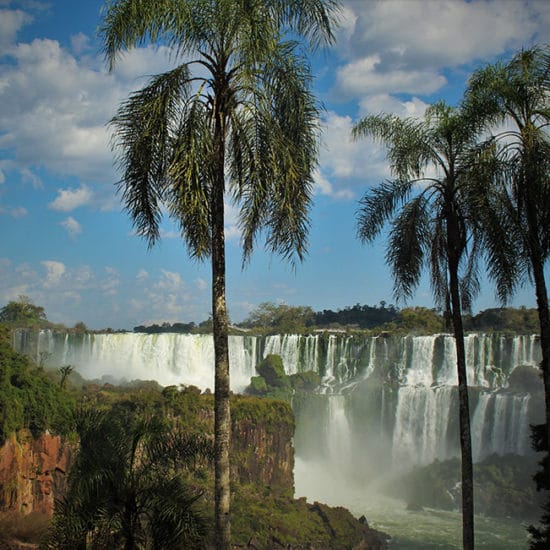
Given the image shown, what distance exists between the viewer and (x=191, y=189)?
644 centimetres

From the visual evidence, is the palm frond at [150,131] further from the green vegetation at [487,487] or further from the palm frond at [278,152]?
the green vegetation at [487,487]

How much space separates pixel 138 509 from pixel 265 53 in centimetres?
487

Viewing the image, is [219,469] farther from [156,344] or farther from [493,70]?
[156,344]

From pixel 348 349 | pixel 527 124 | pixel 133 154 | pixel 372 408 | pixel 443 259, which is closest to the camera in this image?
pixel 133 154

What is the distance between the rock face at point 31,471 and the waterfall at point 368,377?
21030 millimetres

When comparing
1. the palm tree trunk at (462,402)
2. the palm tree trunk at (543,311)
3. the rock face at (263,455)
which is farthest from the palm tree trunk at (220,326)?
the rock face at (263,455)

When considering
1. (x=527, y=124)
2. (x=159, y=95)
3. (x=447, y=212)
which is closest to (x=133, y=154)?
(x=159, y=95)

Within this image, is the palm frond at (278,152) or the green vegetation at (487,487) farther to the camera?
the green vegetation at (487,487)

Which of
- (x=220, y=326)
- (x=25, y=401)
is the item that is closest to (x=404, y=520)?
(x=25, y=401)

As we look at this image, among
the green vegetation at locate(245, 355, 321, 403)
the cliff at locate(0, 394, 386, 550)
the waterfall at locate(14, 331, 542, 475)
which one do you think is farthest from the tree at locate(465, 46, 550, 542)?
the green vegetation at locate(245, 355, 321, 403)

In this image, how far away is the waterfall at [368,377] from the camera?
34.3 m

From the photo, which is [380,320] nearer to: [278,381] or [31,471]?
[278,381]

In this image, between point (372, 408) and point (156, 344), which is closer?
point (372, 408)

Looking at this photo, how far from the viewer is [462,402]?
939 cm
